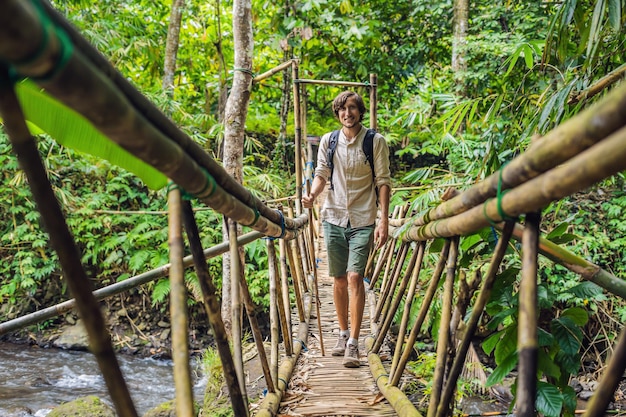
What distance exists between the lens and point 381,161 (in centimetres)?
257

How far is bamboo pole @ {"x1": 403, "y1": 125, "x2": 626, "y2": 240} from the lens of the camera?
1.93 feet

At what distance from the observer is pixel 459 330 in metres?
1.19

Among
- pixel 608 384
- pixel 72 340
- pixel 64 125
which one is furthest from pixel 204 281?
pixel 72 340

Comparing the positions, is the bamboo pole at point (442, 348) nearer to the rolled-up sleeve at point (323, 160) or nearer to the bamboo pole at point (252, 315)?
the bamboo pole at point (252, 315)

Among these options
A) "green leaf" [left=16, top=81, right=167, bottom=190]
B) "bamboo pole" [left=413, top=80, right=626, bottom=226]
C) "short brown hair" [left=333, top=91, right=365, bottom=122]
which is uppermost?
"short brown hair" [left=333, top=91, right=365, bottom=122]

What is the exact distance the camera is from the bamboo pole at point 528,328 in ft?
2.44

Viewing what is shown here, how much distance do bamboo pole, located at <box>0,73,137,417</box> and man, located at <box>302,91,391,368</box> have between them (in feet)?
6.40

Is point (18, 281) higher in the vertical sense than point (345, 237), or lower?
higher

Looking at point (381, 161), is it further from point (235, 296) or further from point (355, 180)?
point (235, 296)

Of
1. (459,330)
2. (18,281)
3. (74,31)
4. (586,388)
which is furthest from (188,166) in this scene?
(18,281)

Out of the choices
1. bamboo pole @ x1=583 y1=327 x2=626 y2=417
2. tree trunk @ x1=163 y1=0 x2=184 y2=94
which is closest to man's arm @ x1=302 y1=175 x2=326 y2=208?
bamboo pole @ x1=583 y1=327 x2=626 y2=417

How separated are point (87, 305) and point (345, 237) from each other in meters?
2.13

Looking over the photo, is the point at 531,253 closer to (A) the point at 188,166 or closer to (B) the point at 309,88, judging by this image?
(A) the point at 188,166

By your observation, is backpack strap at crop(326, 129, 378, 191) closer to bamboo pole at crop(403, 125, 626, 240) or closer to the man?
the man
